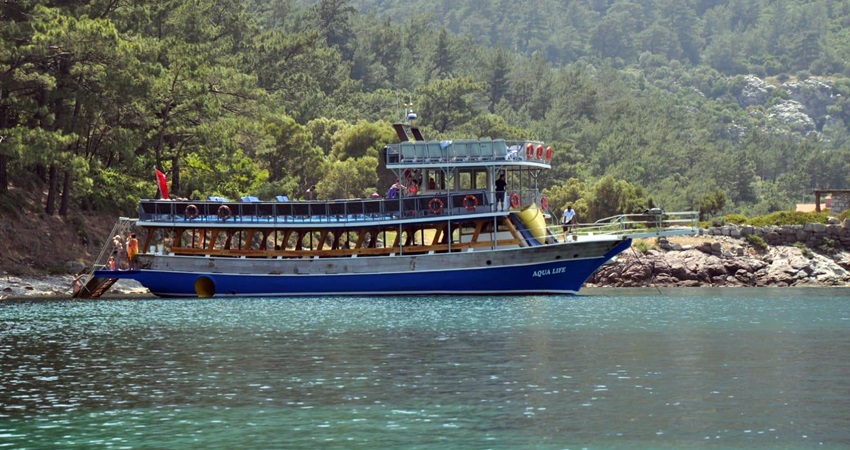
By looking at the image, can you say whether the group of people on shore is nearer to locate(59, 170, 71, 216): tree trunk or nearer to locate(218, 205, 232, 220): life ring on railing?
locate(218, 205, 232, 220): life ring on railing

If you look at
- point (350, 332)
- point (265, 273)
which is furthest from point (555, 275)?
point (350, 332)

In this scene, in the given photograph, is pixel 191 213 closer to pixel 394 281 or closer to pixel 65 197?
pixel 394 281

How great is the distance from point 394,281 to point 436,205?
3564mm

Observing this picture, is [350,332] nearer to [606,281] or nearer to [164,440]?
[164,440]

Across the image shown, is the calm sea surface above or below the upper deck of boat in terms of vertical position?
below

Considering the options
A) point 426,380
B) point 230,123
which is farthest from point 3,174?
point 426,380

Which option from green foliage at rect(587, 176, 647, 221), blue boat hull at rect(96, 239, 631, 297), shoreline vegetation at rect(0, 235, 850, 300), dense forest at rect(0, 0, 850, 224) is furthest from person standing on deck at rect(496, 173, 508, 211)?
green foliage at rect(587, 176, 647, 221)

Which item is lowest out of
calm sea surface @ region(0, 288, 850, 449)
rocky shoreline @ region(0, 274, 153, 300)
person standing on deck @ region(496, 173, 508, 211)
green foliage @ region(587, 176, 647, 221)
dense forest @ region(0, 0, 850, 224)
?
calm sea surface @ region(0, 288, 850, 449)

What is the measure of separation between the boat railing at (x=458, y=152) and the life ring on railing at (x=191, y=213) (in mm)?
8388

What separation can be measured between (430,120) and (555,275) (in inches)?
2865

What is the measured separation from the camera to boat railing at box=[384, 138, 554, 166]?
167 feet

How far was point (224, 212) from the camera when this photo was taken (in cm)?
5212

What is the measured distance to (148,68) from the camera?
57281 millimetres

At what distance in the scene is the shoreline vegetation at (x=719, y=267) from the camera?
69500 millimetres
